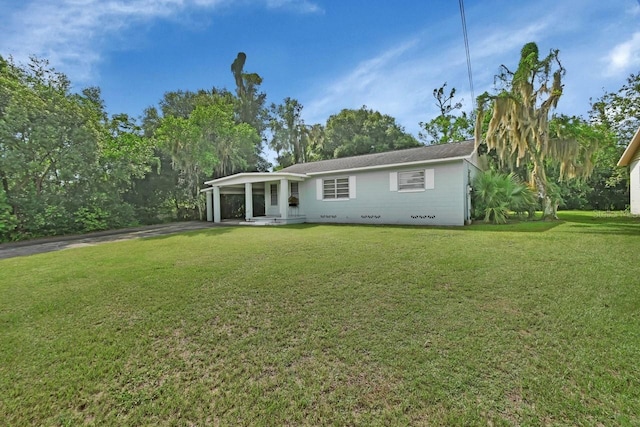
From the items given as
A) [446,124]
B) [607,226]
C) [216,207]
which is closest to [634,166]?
[607,226]

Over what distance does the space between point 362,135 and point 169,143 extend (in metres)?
14.9

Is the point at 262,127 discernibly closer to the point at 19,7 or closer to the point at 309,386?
the point at 19,7

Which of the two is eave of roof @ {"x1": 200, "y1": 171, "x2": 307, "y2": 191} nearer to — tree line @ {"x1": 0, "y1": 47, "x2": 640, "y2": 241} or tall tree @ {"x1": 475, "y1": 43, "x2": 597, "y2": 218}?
tree line @ {"x1": 0, "y1": 47, "x2": 640, "y2": 241}

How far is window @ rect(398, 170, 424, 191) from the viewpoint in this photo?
11.0 m

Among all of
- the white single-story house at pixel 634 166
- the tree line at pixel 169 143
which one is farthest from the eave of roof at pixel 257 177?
the white single-story house at pixel 634 166

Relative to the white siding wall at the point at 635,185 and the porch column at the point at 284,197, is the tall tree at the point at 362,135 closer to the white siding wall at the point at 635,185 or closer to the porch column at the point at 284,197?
the porch column at the point at 284,197

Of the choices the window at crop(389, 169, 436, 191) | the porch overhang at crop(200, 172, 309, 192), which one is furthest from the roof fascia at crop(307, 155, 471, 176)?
the porch overhang at crop(200, 172, 309, 192)

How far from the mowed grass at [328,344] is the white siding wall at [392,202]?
5780mm

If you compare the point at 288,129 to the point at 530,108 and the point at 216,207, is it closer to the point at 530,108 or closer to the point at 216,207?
the point at 216,207

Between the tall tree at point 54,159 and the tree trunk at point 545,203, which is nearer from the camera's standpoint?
the tall tree at point 54,159

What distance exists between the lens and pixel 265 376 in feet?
6.97

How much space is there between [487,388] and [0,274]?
7.24m

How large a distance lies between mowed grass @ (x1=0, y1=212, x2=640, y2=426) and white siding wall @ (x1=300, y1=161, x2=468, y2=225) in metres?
5.78

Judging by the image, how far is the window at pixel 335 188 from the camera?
1283cm
